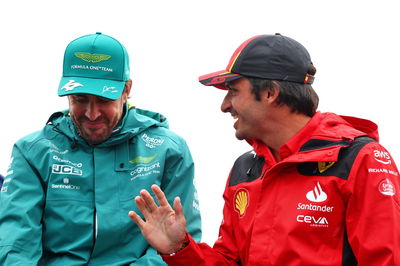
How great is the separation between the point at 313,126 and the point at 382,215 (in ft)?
1.91

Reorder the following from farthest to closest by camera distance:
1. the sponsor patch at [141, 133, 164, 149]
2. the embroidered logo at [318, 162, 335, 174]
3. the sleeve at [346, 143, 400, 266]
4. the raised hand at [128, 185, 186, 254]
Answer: the sponsor patch at [141, 133, 164, 149]
the raised hand at [128, 185, 186, 254]
the embroidered logo at [318, 162, 335, 174]
the sleeve at [346, 143, 400, 266]

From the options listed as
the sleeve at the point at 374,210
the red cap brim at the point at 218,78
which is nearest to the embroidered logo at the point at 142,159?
the red cap brim at the point at 218,78

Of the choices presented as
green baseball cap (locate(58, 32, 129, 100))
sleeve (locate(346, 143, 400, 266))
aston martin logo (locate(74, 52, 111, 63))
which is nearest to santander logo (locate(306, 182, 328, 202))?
sleeve (locate(346, 143, 400, 266))

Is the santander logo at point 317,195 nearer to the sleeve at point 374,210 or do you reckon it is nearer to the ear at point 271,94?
the sleeve at point 374,210

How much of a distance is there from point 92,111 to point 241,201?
105cm

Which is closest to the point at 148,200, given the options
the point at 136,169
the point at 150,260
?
the point at 150,260

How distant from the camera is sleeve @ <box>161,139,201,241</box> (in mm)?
3795

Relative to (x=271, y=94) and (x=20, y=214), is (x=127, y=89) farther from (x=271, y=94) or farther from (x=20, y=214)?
(x=271, y=94)

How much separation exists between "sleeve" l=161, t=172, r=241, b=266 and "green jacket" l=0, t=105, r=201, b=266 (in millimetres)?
414

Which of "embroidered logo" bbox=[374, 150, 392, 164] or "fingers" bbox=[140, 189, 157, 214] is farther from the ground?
"embroidered logo" bbox=[374, 150, 392, 164]

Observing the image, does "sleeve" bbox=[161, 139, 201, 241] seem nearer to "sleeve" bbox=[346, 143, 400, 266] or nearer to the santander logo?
the santander logo

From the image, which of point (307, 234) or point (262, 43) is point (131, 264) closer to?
point (307, 234)

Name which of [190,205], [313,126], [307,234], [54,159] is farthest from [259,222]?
[54,159]

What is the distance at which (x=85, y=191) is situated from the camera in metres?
3.72
